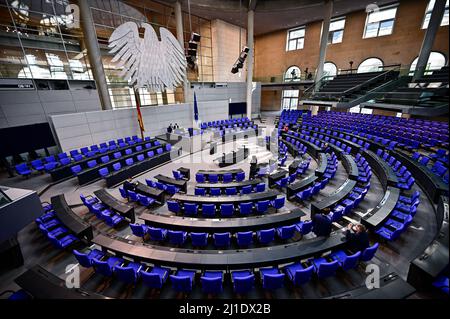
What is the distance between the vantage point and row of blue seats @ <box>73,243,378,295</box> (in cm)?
371

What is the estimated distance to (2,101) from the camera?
33.7 feet

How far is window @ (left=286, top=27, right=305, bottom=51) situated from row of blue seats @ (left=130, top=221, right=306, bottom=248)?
27117 mm

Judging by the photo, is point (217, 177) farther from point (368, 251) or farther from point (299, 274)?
point (368, 251)

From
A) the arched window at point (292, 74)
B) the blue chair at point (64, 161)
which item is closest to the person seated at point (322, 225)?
the blue chair at point (64, 161)

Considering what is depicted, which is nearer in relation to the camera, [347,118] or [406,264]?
[406,264]

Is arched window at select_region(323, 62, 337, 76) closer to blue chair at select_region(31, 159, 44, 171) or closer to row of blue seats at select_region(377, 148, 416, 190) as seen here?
row of blue seats at select_region(377, 148, 416, 190)

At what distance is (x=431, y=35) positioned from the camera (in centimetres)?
1389

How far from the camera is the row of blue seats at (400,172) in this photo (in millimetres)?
7148

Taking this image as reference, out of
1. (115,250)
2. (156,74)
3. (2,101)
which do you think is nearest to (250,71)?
(156,74)

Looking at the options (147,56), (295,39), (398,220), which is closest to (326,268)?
(398,220)

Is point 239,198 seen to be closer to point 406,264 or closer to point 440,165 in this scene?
point 406,264

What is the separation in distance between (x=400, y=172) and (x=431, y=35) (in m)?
13.6

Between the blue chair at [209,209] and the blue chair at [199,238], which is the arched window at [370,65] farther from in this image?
the blue chair at [199,238]
